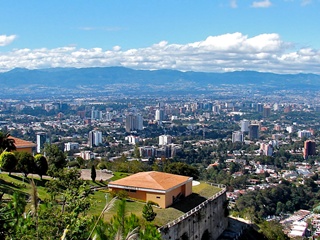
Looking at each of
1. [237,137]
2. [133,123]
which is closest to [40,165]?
[237,137]

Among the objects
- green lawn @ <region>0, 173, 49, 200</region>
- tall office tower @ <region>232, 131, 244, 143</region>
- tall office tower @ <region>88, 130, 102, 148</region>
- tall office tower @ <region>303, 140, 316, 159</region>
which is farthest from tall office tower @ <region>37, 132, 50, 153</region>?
tall office tower @ <region>303, 140, 316, 159</region>

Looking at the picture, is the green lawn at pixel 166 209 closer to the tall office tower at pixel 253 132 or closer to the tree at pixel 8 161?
the tree at pixel 8 161

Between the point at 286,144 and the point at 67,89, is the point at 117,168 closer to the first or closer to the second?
the point at 286,144

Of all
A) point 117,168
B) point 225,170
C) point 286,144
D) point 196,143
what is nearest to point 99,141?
point 196,143

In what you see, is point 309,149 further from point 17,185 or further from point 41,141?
point 17,185

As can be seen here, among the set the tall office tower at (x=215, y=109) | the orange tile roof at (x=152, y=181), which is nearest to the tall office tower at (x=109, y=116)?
the tall office tower at (x=215, y=109)

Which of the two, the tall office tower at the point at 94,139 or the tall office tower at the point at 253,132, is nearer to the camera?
the tall office tower at the point at 94,139

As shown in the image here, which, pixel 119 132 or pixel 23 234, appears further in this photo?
pixel 119 132
